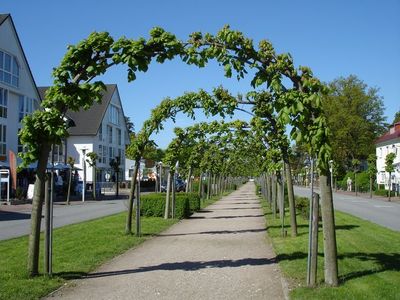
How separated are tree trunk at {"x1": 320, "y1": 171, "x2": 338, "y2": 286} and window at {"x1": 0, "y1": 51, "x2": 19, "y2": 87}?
3953 centimetres

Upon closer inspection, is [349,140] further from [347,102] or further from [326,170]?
[326,170]

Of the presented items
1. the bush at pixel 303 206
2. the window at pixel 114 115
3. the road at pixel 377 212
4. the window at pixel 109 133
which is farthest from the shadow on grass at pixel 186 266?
the window at pixel 114 115

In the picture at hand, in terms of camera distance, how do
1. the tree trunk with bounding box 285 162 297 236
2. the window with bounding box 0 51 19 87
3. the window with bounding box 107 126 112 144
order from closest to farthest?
the tree trunk with bounding box 285 162 297 236
the window with bounding box 0 51 19 87
the window with bounding box 107 126 112 144

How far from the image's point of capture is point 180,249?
40.0 feet

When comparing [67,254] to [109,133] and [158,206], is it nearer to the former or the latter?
[158,206]

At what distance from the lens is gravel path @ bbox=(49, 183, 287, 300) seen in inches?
297

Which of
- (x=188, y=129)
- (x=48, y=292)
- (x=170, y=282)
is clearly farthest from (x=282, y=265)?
(x=188, y=129)

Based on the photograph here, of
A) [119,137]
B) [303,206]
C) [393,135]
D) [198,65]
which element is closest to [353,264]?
[198,65]

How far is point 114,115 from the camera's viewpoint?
79125mm

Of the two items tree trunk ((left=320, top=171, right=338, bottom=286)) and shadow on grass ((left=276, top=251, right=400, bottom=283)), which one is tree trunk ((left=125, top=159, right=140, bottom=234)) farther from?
tree trunk ((left=320, top=171, right=338, bottom=286))

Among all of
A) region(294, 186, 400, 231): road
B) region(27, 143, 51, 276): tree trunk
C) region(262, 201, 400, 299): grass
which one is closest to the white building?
region(294, 186, 400, 231): road

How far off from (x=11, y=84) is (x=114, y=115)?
3503 cm

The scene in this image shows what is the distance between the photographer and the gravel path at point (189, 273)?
7543 millimetres

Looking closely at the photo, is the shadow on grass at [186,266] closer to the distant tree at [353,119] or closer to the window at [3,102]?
the window at [3,102]
